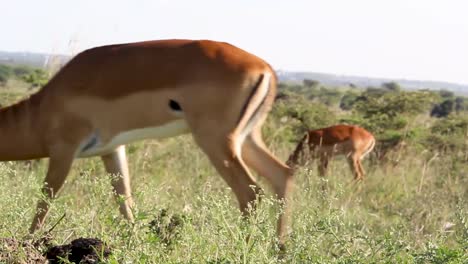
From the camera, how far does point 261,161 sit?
5.97m

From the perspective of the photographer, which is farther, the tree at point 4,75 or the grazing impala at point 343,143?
the tree at point 4,75

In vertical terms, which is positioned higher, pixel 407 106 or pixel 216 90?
pixel 216 90

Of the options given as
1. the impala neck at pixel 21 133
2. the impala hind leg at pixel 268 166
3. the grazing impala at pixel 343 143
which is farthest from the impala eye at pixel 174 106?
the grazing impala at pixel 343 143

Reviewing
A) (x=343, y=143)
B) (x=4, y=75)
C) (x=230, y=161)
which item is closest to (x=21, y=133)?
(x=230, y=161)

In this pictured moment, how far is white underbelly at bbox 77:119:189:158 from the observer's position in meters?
5.70

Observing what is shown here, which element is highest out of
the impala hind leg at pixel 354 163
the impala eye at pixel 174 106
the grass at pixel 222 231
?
the grass at pixel 222 231

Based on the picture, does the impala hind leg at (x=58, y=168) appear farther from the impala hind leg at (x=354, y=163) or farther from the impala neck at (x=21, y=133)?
the impala hind leg at (x=354, y=163)

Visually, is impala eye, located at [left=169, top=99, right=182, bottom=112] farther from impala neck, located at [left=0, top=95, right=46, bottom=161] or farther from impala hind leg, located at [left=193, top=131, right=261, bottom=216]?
impala neck, located at [left=0, top=95, right=46, bottom=161]

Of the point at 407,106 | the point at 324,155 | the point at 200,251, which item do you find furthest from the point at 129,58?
the point at 407,106

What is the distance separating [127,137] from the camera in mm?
5801

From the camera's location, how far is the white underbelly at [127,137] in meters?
5.70

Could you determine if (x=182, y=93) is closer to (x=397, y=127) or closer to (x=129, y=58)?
(x=129, y=58)

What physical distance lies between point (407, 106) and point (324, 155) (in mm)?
3872

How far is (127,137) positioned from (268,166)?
3.18 feet
